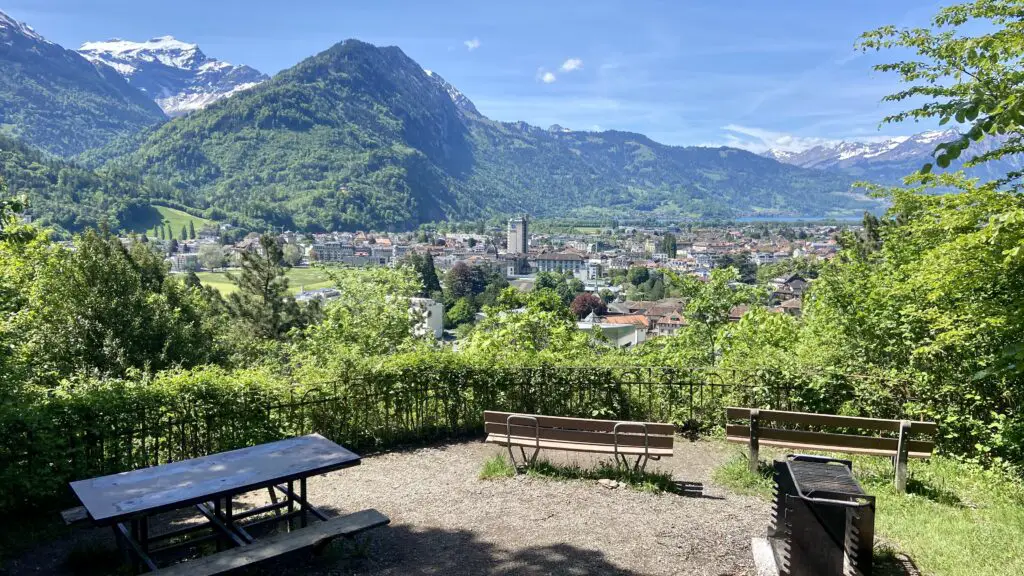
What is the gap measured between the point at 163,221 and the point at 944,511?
19924cm

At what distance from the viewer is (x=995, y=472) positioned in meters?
7.26

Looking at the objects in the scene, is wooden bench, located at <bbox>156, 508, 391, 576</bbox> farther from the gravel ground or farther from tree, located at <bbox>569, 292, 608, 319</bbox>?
tree, located at <bbox>569, 292, 608, 319</bbox>

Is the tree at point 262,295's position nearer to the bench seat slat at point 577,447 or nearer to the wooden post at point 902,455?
the bench seat slat at point 577,447

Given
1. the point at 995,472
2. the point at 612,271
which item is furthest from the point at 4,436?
the point at 612,271

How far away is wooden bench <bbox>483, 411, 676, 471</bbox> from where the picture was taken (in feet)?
23.4

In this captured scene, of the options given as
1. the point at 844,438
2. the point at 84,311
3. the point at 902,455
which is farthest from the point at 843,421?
the point at 84,311

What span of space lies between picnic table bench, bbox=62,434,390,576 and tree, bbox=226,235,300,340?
26.6 metres

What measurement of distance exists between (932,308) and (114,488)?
30.7 feet

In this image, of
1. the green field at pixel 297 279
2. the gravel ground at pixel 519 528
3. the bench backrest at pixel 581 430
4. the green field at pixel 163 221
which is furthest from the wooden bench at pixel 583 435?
the green field at pixel 163 221

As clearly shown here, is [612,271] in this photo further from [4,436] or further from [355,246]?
[4,436]

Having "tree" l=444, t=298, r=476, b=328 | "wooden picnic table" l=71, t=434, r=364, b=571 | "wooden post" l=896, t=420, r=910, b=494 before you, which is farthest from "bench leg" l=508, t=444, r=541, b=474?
"tree" l=444, t=298, r=476, b=328

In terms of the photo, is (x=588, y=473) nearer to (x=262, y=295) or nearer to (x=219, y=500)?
(x=219, y=500)

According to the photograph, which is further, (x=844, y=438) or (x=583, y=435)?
(x=583, y=435)

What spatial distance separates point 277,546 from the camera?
16.2 feet
